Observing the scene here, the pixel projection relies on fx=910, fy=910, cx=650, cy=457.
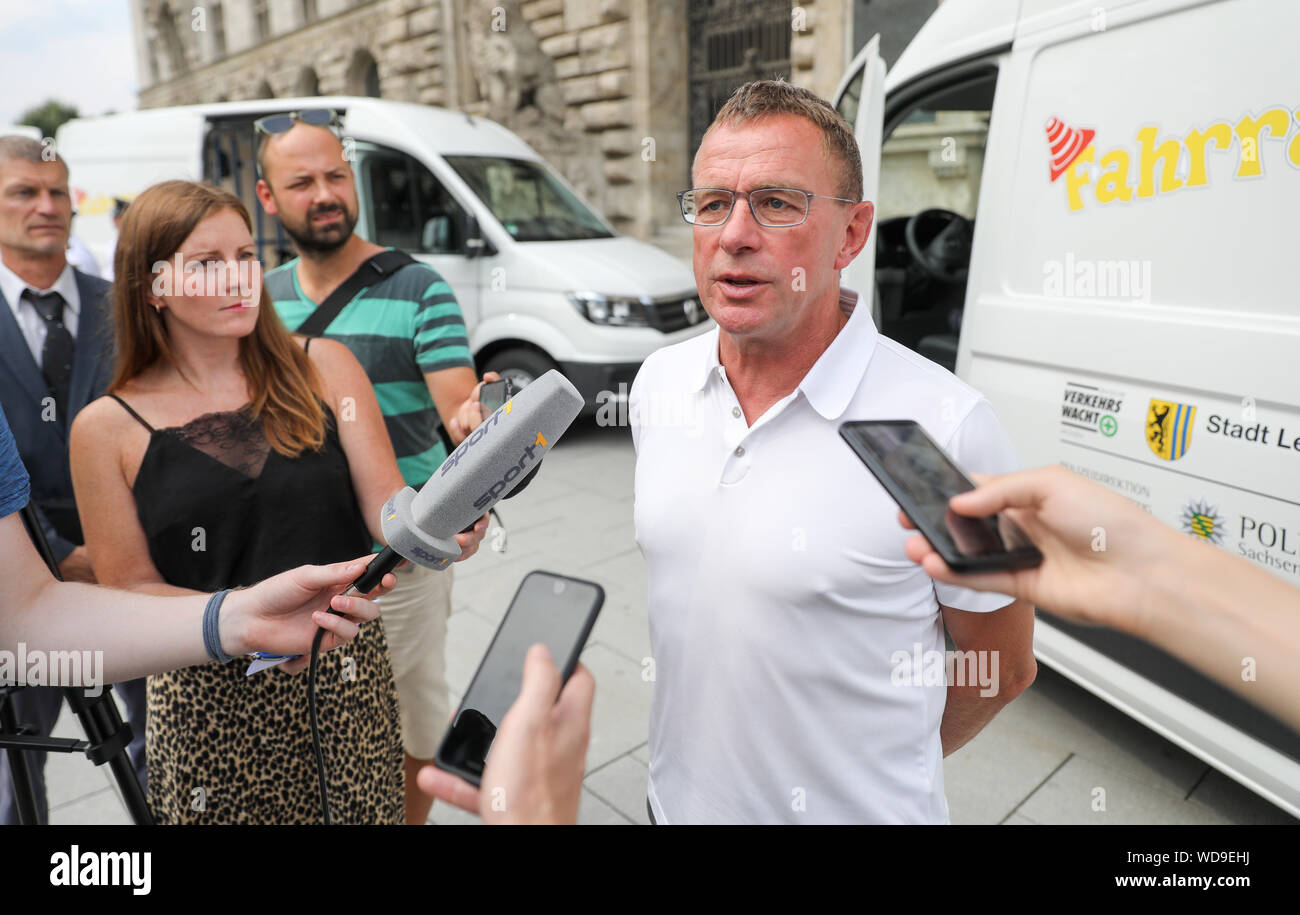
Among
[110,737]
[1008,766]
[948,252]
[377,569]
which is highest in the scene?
[948,252]

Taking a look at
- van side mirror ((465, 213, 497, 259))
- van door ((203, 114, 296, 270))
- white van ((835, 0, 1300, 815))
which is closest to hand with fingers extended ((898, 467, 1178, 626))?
white van ((835, 0, 1300, 815))

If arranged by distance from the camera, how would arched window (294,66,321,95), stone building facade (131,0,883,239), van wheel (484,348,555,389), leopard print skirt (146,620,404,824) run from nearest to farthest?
leopard print skirt (146,620,404,824) → van wheel (484,348,555,389) → stone building facade (131,0,883,239) → arched window (294,66,321,95)

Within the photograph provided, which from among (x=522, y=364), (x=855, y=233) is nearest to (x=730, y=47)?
(x=522, y=364)

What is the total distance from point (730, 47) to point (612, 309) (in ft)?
22.4

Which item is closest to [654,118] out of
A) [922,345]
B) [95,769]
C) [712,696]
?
[922,345]

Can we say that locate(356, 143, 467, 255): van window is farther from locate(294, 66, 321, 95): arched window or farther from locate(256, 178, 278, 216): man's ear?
locate(294, 66, 321, 95): arched window

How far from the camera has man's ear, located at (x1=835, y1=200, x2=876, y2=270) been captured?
170cm

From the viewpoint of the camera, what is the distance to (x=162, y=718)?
6.32 feet

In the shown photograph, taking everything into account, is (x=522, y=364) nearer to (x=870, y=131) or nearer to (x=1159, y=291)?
(x=870, y=131)

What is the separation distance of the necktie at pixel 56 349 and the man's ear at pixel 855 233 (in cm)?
227

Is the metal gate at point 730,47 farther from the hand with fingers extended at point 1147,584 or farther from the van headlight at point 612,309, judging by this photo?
the hand with fingers extended at point 1147,584

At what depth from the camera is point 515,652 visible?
2.90 ft

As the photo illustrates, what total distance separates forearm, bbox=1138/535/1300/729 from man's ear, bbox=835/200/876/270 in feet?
3.13

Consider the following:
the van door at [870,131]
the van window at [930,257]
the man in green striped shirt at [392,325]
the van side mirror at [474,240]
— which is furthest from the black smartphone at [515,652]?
the van side mirror at [474,240]
